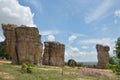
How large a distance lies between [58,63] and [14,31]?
495 inches

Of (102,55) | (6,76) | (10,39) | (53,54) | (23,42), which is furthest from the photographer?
(102,55)

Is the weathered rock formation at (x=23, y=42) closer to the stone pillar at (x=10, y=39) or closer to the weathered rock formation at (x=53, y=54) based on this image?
the stone pillar at (x=10, y=39)

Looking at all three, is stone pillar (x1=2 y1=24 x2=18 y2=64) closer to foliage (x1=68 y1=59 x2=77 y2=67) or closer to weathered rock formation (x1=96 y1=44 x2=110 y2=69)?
foliage (x1=68 y1=59 x2=77 y2=67)

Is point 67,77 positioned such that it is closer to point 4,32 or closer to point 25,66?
point 25,66

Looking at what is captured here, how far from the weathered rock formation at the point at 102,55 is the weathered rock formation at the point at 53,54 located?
935 centimetres

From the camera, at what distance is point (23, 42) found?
127ft

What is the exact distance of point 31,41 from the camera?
39.0 meters

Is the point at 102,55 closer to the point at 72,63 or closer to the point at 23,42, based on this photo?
the point at 72,63

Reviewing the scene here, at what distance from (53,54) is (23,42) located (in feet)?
36.6

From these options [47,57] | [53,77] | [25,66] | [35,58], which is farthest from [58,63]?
[53,77]

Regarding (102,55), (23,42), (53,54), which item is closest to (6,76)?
(23,42)

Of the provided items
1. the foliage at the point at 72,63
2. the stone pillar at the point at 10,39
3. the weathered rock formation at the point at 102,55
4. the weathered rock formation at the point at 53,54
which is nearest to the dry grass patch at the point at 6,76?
A: the stone pillar at the point at 10,39

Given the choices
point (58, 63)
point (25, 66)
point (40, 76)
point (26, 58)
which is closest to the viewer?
point (40, 76)

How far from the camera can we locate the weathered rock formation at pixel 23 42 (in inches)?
1526
